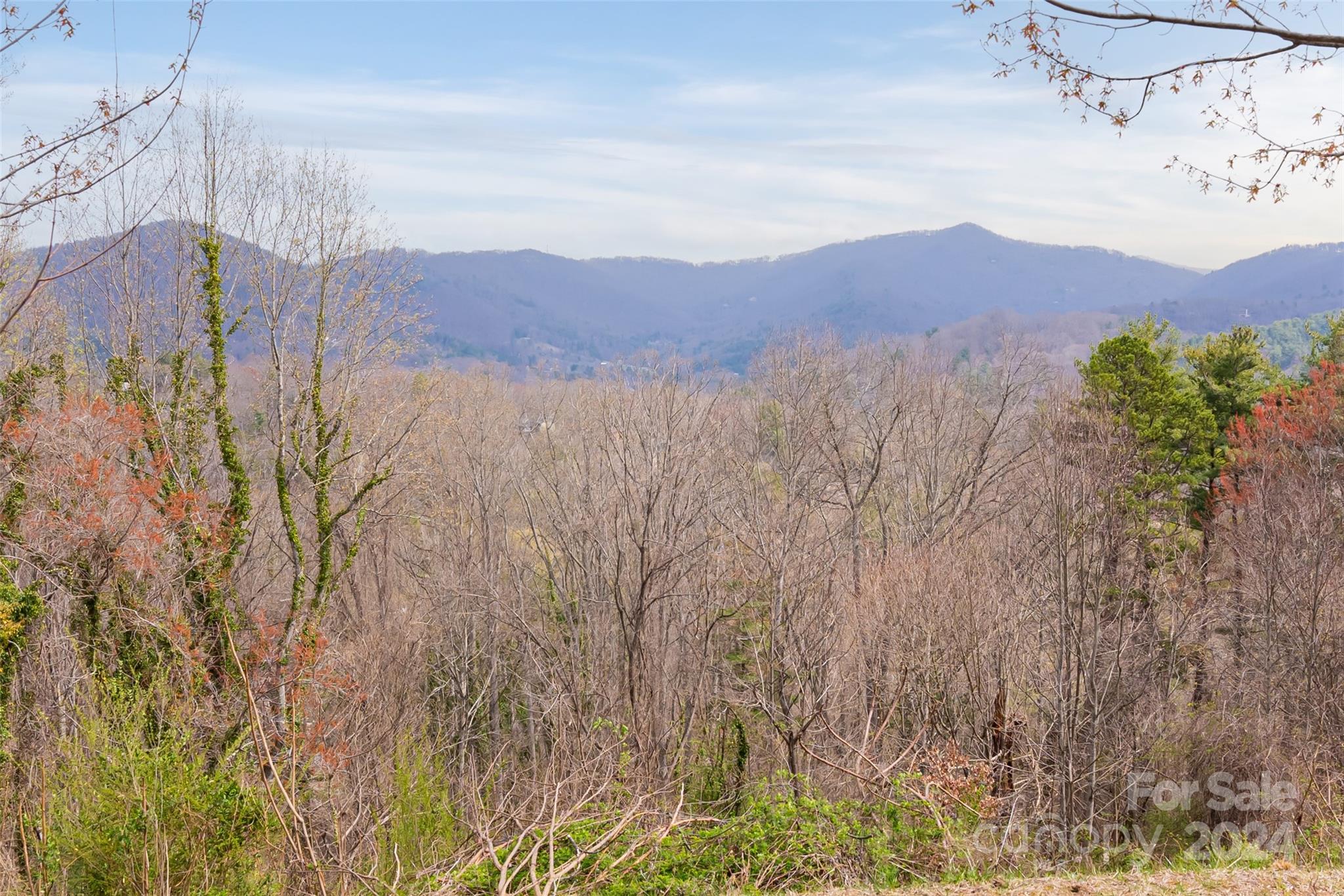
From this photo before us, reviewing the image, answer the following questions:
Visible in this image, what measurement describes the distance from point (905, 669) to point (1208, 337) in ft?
60.3

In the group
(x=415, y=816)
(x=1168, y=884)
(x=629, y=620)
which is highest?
(x=1168, y=884)

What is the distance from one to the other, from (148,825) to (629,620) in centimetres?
1363

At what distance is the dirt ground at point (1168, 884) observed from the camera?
5453mm

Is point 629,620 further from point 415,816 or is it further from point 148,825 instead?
point 148,825

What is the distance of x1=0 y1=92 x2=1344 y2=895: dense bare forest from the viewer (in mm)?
8008

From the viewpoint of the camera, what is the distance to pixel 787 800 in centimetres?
887

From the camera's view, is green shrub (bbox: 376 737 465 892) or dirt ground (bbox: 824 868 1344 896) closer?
dirt ground (bbox: 824 868 1344 896)

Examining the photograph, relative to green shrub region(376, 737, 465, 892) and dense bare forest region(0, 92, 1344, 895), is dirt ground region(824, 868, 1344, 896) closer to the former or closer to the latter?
dense bare forest region(0, 92, 1344, 895)

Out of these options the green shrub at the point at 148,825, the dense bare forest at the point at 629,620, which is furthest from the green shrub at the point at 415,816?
the green shrub at the point at 148,825

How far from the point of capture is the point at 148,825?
21.1 ft

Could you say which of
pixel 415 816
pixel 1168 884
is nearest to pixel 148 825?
pixel 1168 884

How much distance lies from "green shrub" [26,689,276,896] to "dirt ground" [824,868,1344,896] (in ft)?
18.6

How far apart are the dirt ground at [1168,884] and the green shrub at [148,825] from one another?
223 inches

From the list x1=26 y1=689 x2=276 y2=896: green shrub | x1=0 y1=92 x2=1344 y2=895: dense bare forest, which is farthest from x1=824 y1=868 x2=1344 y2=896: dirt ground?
x1=26 y1=689 x2=276 y2=896: green shrub
